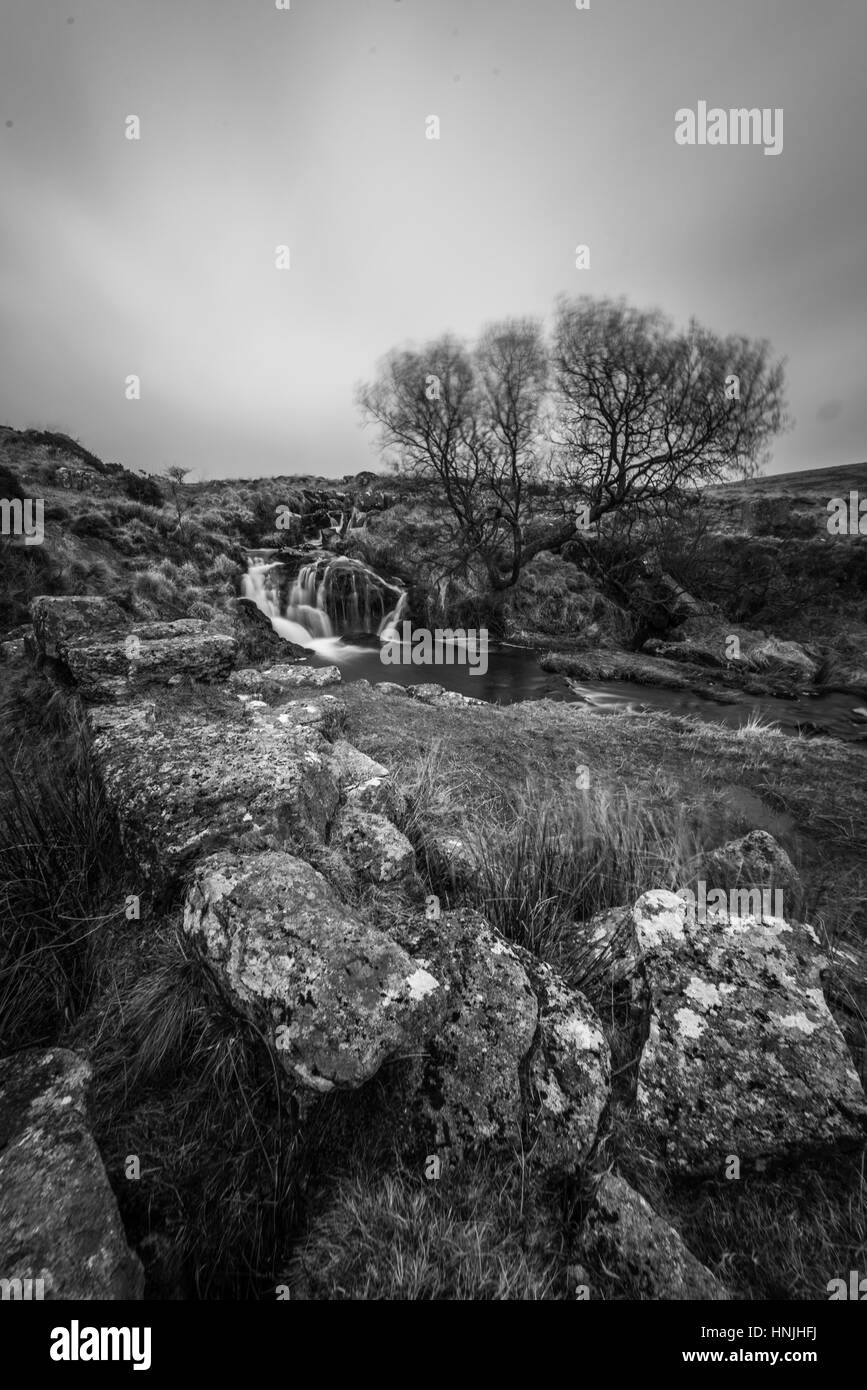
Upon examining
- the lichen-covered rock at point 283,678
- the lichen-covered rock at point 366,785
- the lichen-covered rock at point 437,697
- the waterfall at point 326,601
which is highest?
the waterfall at point 326,601

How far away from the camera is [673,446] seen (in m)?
15.3

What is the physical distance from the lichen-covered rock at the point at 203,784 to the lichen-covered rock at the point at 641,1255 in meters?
1.91

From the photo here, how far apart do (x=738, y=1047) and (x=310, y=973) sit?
1.81 m

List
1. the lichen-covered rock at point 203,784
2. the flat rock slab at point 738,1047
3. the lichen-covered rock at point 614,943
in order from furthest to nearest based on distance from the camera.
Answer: the lichen-covered rock at point 203,784
the lichen-covered rock at point 614,943
the flat rock slab at point 738,1047

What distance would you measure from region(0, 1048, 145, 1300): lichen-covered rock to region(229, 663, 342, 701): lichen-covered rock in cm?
518

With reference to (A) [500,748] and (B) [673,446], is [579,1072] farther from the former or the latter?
(B) [673,446]

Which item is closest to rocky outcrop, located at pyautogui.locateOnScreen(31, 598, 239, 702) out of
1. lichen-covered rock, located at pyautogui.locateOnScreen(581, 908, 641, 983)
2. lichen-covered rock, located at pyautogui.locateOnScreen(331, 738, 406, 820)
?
lichen-covered rock, located at pyautogui.locateOnScreen(331, 738, 406, 820)

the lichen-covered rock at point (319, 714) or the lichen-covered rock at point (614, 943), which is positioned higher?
the lichen-covered rock at point (319, 714)

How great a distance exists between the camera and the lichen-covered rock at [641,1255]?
1361 mm

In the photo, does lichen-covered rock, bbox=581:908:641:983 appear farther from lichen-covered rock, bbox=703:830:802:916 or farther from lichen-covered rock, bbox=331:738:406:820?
lichen-covered rock, bbox=331:738:406:820

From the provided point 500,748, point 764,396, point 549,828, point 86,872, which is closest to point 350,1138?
point 86,872

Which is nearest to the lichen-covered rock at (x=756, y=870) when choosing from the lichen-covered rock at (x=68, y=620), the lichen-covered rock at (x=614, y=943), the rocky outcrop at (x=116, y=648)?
the lichen-covered rock at (x=614, y=943)

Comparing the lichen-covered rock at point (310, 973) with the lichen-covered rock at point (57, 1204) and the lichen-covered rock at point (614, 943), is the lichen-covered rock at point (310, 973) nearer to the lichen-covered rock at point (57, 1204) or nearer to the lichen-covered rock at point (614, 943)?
the lichen-covered rock at point (57, 1204)

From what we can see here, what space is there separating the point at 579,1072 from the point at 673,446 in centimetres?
1809
